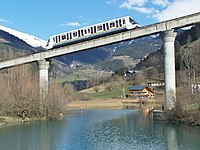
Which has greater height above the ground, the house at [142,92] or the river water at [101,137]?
the house at [142,92]

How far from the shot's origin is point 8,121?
139 feet

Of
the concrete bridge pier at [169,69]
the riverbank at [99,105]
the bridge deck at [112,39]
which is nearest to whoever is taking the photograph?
the concrete bridge pier at [169,69]

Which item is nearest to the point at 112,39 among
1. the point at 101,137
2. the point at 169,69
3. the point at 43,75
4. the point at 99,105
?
the point at 169,69

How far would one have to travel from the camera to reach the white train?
42750 mm

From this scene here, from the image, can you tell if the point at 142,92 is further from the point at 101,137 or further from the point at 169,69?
the point at 101,137

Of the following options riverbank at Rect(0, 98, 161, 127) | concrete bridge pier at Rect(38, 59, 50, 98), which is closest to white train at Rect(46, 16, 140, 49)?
concrete bridge pier at Rect(38, 59, 50, 98)

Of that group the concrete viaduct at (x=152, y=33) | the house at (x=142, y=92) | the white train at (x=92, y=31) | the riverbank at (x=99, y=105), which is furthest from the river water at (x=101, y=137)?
the house at (x=142, y=92)

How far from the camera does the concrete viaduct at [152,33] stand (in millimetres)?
39531

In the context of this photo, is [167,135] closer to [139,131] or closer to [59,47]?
[139,131]

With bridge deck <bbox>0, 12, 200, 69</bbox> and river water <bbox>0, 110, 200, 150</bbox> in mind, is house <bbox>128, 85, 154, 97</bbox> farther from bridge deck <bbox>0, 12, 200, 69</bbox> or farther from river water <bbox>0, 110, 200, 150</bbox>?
river water <bbox>0, 110, 200, 150</bbox>

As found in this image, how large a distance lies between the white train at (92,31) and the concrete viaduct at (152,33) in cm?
65

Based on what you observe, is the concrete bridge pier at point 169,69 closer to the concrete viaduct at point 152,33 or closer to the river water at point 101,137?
the concrete viaduct at point 152,33

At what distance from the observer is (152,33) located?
41812 mm

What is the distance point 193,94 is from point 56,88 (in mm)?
21465
